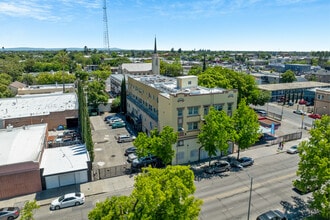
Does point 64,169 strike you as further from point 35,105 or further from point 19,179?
point 35,105

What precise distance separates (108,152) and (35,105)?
96.5 ft

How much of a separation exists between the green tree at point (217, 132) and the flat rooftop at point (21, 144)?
24.4 meters

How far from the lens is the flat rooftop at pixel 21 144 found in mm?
33062

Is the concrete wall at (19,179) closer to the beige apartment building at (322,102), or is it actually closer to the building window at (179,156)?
the building window at (179,156)

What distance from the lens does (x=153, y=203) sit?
1672cm

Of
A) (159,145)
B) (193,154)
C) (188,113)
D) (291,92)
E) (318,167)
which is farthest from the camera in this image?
(291,92)

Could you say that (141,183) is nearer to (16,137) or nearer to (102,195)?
(102,195)

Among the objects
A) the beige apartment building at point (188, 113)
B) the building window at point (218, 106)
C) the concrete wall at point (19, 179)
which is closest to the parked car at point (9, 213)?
the concrete wall at point (19, 179)

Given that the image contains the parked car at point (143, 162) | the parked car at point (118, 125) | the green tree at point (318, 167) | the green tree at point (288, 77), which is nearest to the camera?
the green tree at point (318, 167)

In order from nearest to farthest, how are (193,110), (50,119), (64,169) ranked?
1. (64,169)
2. (193,110)
3. (50,119)

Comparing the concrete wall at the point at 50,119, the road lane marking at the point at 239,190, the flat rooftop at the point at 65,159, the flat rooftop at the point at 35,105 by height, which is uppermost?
the flat rooftop at the point at 35,105

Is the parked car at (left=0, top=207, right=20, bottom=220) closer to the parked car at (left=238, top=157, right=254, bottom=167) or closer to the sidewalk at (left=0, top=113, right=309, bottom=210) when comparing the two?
the sidewalk at (left=0, top=113, right=309, bottom=210)

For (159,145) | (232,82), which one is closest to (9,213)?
(159,145)

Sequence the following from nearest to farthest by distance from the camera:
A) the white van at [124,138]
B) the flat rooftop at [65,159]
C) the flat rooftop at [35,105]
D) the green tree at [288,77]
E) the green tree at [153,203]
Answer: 1. the green tree at [153,203]
2. the flat rooftop at [65,159]
3. the white van at [124,138]
4. the flat rooftop at [35,105]
5. the green tree at [288,77]
